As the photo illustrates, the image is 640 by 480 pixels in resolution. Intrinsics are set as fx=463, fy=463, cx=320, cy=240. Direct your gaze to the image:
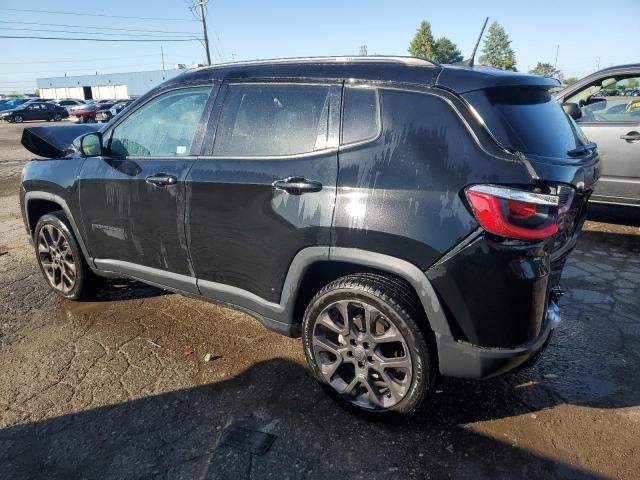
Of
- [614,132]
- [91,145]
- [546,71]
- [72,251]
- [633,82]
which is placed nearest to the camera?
[91,145]

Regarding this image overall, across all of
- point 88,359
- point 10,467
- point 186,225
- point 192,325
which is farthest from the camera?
point 192,325

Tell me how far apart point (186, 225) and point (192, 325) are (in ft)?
3.35

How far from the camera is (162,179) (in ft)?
9.64

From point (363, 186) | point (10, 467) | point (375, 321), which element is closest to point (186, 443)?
point (10, 467)

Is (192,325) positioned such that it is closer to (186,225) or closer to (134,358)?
(134,358)

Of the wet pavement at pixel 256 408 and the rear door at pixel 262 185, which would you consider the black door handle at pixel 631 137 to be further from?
the rear door at pixel 262 185

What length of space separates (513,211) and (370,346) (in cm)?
97

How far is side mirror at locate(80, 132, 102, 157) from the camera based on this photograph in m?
3.30

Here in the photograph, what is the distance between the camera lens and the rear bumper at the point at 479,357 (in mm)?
2117

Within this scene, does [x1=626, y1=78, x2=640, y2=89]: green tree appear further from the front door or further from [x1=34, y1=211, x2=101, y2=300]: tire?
[x1=34, y1=211, x2=101, y2=300]: tire

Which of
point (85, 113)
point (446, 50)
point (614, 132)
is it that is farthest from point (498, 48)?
point (614, 132)

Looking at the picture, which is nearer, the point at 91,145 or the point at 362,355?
the point at 362,355

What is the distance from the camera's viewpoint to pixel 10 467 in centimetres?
221

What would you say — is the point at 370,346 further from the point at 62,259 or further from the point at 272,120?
the point at 62,259
